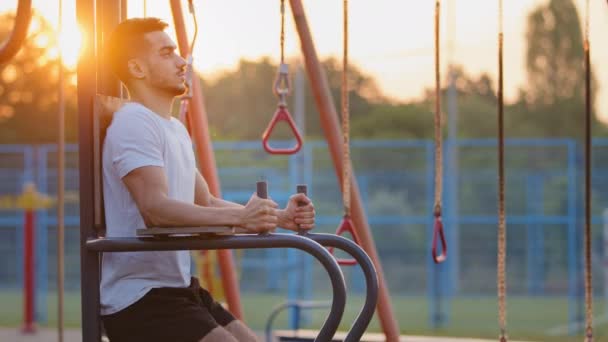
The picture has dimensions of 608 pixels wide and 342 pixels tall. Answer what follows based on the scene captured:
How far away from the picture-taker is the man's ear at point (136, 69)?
2.34 m

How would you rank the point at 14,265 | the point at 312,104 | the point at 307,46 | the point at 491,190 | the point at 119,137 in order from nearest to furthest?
the point at 119,137, the point at 307,46, the point at 14,265, the point at 491,190, the point at 312,104

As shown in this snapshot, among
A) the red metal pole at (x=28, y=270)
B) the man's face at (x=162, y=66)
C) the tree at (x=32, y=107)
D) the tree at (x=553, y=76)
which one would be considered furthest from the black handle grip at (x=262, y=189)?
the tree at (x=553, y=76)

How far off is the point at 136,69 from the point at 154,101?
8 cm

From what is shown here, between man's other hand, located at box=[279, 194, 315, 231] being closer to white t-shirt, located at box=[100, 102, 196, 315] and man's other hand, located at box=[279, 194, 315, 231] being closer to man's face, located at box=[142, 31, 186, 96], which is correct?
white t-shirt, located at box=[100, 102, 196, 315]

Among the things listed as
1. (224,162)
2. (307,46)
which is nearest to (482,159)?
(224,162)

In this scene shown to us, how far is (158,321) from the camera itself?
7.23 feet

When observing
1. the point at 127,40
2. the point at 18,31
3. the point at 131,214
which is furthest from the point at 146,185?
the point at 18,31

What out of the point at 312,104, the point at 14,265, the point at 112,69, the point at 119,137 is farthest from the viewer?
the point at 312,104

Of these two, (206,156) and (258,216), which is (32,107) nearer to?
(206,156)

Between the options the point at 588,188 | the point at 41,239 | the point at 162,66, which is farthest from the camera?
the point at 41,239

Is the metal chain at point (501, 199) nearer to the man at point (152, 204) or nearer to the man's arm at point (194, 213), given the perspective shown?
the man at point (152, 204)

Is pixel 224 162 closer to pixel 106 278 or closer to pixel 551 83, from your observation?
pixel 551 83

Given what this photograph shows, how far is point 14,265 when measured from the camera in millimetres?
14977

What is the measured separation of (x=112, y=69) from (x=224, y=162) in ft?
47.3
